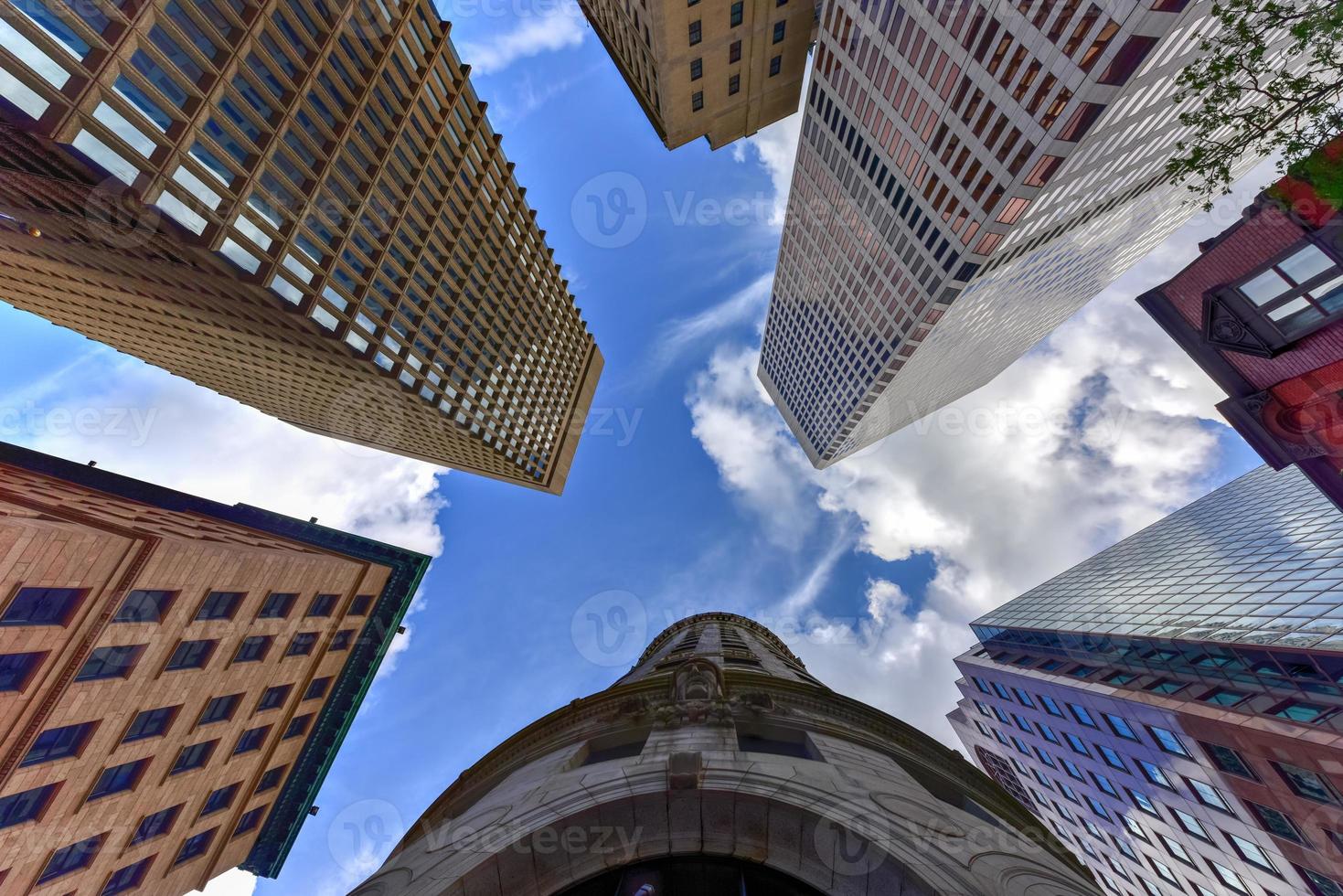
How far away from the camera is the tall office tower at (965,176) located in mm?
28375

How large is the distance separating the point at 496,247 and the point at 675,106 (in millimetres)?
21640

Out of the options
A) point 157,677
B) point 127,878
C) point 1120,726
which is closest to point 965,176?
point 1120,726

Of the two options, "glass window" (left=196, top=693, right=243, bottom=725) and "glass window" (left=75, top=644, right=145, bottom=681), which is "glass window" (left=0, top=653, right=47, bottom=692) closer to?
"glass window" (left=75, top=644, right=145, bottom=681)

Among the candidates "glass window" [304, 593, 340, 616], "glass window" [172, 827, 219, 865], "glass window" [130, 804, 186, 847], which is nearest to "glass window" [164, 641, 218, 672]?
"glass window" [304, 593, 340, 616]

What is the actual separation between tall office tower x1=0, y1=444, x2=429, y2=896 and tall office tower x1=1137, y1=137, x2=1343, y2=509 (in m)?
42.6

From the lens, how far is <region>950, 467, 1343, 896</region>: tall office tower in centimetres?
2806

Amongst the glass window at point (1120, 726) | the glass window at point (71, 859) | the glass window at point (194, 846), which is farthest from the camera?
the glass window at point (1120, 726)

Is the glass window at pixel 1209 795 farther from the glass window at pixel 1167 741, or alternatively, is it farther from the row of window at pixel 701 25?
the row of window at pixel 701 25

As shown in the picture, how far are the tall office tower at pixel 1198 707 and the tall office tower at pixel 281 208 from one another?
61.7m

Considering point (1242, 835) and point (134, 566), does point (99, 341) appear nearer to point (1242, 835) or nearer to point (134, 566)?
point (134, 566)

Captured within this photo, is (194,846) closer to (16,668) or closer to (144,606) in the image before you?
(144,606)

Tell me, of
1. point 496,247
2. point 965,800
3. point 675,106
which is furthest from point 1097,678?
point 496,247

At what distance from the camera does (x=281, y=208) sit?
2812 cm

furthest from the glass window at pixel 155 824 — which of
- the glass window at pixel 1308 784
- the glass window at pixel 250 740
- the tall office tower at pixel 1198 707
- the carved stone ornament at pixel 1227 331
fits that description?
the glass window at pixel 1308 784
